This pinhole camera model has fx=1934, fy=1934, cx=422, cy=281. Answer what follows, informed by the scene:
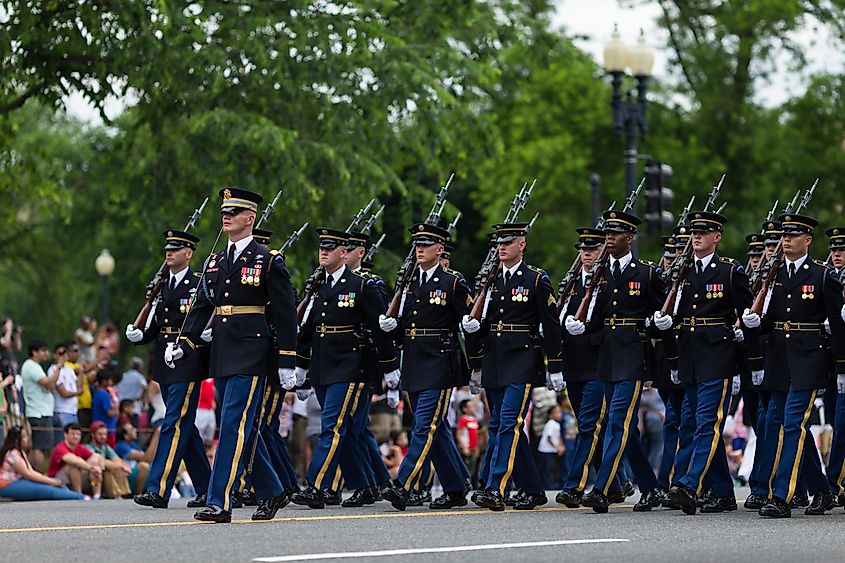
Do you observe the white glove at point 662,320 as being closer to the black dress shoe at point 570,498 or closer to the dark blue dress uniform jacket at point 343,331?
the black dress shoe at point 570,498

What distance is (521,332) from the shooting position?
49.8 ft

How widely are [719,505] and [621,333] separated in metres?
1.54

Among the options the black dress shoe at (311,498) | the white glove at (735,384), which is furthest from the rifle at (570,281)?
the black dress shoe at (311,498)

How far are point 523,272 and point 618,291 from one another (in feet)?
2.49

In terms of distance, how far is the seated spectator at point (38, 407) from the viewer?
1972 cm

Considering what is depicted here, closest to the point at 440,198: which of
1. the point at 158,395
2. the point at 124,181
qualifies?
the point at 158,395

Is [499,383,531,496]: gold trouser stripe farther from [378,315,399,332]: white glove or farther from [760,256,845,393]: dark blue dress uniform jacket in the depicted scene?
[760,256,845,393]: dark blue dress uniform jacket

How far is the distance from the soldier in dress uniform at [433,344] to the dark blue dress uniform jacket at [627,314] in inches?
44.3

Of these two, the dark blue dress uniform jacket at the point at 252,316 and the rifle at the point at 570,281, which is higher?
the rifle at the point at 570,281

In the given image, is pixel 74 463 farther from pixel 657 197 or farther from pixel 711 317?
pixel 657 197

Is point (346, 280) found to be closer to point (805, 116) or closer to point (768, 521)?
point (768, 521)

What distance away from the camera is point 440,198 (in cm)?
1627

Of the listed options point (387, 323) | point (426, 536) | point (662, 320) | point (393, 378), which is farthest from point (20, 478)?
point (426, 536)

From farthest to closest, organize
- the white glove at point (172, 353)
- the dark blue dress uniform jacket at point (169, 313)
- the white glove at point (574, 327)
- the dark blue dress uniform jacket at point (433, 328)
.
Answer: the dark blue dress uniform jacket at point (169, 313) → the dark blue dress uniform jacket at point (433, 328) → the white glove at point (574, 327) → the white glove at point (172, 353)
